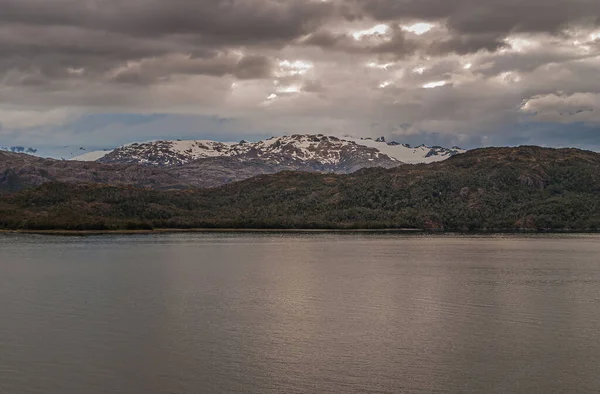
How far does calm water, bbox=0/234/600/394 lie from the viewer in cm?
5431

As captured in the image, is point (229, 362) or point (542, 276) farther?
point (542, 276)

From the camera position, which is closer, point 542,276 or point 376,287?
point 376,287

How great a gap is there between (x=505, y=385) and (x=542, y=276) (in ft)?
245

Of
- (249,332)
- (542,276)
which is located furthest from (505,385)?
(542,276)

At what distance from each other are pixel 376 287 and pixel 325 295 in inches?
461

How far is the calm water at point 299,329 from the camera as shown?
54312mm

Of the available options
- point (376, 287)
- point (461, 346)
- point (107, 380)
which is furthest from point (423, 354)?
point (376, 287)

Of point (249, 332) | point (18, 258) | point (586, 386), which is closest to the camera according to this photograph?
point (586, 386)

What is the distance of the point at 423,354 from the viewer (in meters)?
61.7

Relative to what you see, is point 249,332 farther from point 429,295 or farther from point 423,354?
point 429,295

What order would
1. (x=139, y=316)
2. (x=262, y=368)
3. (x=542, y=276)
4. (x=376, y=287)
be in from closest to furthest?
(x=262, y=368)
(x=139, y=316)
(x=376, y=287)
(x=542, y=276)

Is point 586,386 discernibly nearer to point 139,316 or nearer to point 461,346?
point 461,346

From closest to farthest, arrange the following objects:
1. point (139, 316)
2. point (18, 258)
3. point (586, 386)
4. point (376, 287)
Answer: point (586, 386)
point (139, 316)
point (376, 287)
point (18, 258)

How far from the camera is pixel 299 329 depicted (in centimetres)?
7312
